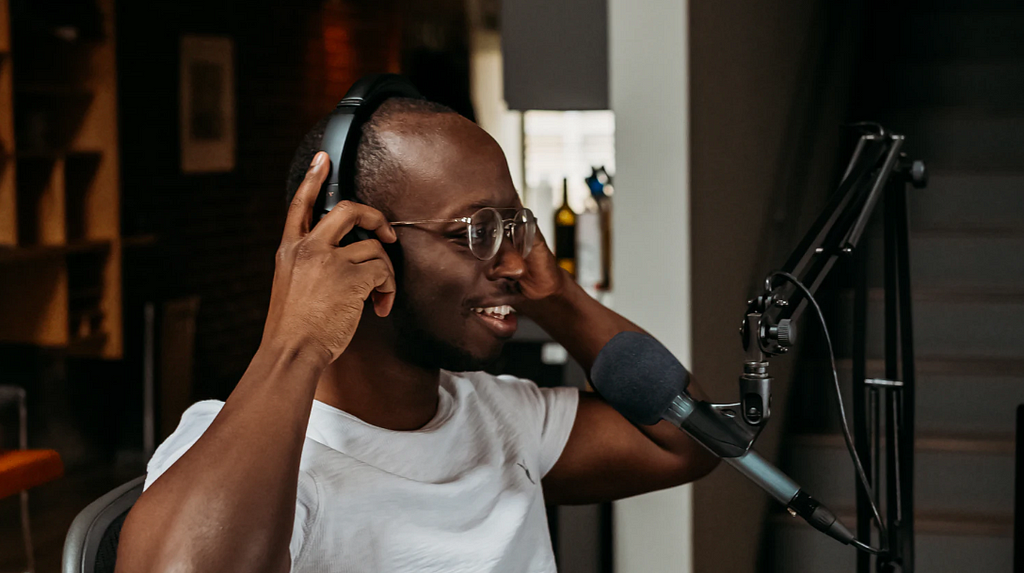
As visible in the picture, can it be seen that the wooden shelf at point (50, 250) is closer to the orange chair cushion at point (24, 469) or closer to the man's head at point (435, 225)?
the orange chair cushion at point (24, 469)

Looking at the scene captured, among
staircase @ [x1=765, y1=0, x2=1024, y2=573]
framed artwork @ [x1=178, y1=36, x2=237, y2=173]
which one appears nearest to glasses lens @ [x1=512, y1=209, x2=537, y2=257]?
staircase @ [x1=765, y1=0, x2=1024, y2=573]

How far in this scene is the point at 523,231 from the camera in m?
1.23

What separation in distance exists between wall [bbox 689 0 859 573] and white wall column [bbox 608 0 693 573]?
0.11ft

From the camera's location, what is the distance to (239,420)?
963 mm

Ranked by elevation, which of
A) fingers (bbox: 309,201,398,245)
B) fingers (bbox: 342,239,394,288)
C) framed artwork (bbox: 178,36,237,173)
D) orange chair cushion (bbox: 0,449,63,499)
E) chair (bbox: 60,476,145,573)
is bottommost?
orange chair cushion (bbox: 0,449,63,499)

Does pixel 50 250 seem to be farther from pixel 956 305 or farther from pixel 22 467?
pixel 956 305

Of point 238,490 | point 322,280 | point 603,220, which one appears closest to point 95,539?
point 238,490

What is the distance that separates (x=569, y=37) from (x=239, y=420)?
44.9 inches

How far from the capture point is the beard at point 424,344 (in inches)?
46.4

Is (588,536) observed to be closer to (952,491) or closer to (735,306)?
(735,306)

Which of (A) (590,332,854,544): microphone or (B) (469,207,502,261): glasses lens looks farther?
(B) (469,207,502,261): glasses lens

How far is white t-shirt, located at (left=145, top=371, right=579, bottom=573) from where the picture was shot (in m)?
1.08

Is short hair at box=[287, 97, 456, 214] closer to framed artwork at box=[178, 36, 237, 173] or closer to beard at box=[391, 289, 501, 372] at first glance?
beard at box=[391, 289, 501, 372]

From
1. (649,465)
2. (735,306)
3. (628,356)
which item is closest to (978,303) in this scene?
(735,306)
